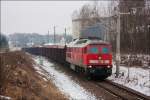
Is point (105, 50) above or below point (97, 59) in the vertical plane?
above

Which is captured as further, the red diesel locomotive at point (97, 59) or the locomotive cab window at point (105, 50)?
the locomotive cab window at point (105, 50)

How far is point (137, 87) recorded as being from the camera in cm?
2595

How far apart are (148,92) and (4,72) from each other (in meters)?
10.4

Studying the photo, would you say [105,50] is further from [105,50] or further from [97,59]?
[97,59]

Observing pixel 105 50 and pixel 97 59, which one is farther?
pixel 105 50

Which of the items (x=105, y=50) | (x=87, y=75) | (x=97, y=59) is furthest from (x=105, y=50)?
(x=87, y=75)

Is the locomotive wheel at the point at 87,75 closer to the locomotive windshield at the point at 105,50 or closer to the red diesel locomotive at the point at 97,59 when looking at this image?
the red diesel locomotive at the point at 97,59

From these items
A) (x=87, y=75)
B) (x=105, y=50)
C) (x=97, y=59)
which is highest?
(x=105, y=50)

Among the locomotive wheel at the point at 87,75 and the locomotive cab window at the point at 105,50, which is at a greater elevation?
the locomotive cab window at the point at 105,50

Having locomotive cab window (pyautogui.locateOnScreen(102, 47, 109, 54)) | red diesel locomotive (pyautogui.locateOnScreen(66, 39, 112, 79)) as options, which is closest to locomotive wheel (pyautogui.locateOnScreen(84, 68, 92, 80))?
red diesel locomotive (pyautogui.locateOnScreen(66, 39, 112, 79))

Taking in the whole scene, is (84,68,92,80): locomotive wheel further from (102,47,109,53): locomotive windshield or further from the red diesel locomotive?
(102,47,109,53): locomotive windshield

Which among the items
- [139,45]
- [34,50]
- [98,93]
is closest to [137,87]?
[98,93]

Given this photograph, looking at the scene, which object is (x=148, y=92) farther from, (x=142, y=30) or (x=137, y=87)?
(x=142, y=30)

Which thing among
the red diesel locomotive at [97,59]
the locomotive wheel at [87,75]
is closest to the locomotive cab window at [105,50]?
the red diesel locomotive at [97,59]
